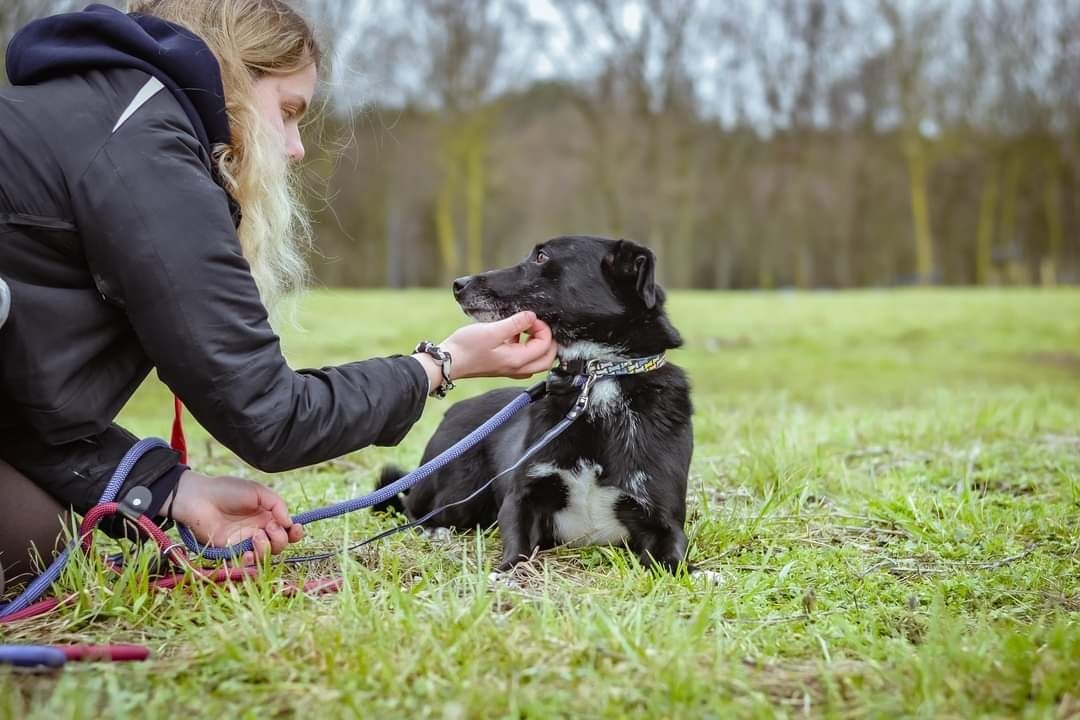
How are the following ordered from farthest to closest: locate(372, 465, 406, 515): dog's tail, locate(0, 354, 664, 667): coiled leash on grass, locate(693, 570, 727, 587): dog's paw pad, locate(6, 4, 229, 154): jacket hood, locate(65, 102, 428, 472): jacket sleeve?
locate(372, 465, 406, 515): dog's tail, locate(693, 570, 727, 587): dog's paw pad, locate(6, 4, 229, 154): jacket hood, locate(65, 102, 428, 472): jacket sleeve, locate(0, 354, 664, 667): coiled leash on grass

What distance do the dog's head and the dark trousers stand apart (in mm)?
1442

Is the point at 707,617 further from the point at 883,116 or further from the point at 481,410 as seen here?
the point at 883,116

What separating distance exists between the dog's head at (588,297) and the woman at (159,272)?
2.19ft

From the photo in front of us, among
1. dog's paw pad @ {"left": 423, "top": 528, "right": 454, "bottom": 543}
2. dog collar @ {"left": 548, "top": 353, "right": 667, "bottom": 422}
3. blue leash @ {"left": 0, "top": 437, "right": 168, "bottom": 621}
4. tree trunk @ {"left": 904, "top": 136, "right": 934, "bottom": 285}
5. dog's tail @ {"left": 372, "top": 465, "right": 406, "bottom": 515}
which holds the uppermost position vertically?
tree trunk @ {"left": 904, "top": 136, "right": 934, "bottom": 285}

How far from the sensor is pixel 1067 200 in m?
32.2

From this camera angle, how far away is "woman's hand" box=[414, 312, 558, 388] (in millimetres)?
2551

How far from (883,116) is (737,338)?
1668 centimetres

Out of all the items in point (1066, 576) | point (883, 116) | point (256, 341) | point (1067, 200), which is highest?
point (883, 116)

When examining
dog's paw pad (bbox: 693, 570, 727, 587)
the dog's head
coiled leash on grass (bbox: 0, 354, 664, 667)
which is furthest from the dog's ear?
dog's paw pad (bbox: 693, 570, 727, 587)

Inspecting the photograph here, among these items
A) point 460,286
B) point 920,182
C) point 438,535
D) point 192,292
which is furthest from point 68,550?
point 920,182

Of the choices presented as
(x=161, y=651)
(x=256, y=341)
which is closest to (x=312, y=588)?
(x=161, y=651)

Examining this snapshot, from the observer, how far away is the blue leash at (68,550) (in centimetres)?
229

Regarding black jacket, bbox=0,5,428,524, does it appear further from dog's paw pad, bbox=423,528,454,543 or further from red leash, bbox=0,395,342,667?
dog's paw pad, bbox=423,528,454,543

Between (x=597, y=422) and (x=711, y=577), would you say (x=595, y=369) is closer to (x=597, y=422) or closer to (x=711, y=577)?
(x=597, y=422)
